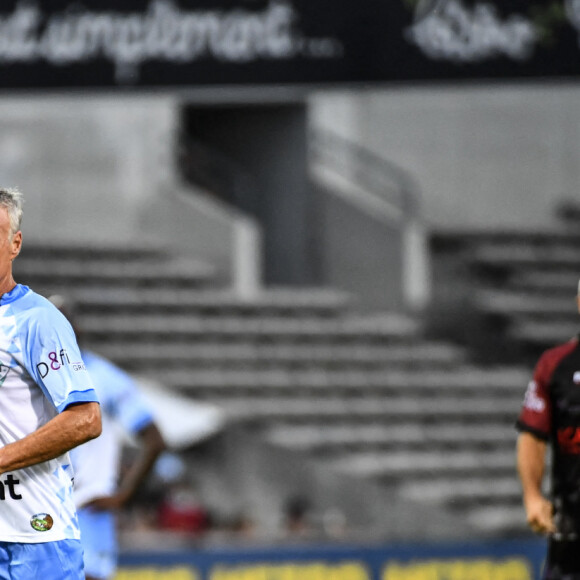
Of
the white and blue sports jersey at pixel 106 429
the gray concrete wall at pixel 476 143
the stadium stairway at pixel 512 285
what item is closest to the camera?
the white and blue sports jersey at pixel 106 429

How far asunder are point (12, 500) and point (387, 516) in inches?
408

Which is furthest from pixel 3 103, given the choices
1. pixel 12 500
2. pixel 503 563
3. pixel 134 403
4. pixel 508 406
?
pixel 12 500

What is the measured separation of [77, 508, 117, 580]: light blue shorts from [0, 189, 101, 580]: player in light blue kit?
2.96 m

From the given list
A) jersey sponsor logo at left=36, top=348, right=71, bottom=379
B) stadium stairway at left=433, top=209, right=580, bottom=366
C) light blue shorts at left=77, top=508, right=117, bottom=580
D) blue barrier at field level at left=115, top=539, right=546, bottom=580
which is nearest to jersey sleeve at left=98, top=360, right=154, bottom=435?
light blue shorts at left=77, top=508, right=117, bottom=580

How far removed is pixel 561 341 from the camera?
17.4m

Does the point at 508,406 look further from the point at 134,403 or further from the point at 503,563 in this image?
the point at 134,403

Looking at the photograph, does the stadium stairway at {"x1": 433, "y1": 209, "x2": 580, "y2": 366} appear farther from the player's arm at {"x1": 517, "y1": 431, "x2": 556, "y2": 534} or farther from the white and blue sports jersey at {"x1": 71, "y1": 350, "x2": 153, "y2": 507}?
the player's arm at {"x1": 517, "y1": 431, "x2": 556, "y2": 534}

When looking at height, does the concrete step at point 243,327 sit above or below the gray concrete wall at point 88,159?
below

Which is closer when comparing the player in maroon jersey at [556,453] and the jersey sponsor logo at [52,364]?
the jersey sponsor logo at [52,364]

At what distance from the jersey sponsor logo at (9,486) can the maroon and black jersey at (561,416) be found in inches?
94.7

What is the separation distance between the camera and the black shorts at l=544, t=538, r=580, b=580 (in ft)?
18.9

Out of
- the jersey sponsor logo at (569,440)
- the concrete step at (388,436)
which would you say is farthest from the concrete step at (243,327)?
the jersey sponsor logo at (569,440)

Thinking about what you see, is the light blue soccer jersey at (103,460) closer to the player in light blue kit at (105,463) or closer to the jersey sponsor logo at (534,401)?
the player in light blue kit at (105,463)

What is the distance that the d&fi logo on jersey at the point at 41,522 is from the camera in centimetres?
427
